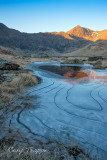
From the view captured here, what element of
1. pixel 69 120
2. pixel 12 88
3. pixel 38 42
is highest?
pixel 38 42

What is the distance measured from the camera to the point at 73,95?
5.09 metres

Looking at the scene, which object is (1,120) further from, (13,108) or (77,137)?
(77,137)

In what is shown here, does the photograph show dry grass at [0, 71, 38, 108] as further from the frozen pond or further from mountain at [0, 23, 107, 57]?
mountain at [0, 23, 107, 57]

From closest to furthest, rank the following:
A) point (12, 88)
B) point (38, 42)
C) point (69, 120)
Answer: point (69, 120)
point (12, 88)
point (38, 42)

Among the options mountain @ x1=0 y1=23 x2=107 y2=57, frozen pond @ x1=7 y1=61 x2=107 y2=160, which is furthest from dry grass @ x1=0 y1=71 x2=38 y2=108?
mountain @ x1=0 y1=23 x2=107 y2=57

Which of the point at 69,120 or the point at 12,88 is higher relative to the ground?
the point at 12,88

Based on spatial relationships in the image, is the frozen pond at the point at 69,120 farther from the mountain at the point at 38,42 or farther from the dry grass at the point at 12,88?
the mountain at the point at 38,42

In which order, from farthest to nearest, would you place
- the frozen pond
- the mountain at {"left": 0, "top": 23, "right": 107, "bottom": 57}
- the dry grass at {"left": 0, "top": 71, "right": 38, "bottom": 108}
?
the mountain at {"left": 0, "top": 23, "right": 107, "bottom": 57} → the dry grass at {"left": 0, "top": 71, "right": 38, "bottom": 108} → the frozen pond

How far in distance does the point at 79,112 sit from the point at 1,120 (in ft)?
6.92

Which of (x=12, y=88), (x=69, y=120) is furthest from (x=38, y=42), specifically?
(x=69, y=120)

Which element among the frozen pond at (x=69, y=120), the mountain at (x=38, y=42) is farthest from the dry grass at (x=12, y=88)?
the mountain at (x=38, y=42)

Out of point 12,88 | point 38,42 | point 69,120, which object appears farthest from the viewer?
point 38,42

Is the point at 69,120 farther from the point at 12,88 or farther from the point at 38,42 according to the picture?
the point at 38,42

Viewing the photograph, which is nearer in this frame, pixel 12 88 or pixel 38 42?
pixel 12 88
